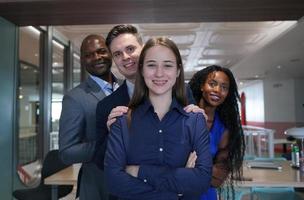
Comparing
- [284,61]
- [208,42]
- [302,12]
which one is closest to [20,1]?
[302,12]

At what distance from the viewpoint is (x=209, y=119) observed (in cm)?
168

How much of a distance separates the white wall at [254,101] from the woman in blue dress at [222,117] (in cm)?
1161

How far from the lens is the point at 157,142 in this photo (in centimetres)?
110

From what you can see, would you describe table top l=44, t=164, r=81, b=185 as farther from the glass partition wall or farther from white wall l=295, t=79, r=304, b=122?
white wall l=295, t=79, r=304, b=122

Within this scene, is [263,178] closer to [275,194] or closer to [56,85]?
[275,194]

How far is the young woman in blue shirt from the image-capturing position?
41.7 inches

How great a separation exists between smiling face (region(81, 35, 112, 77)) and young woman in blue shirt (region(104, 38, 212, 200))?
0.53 metres

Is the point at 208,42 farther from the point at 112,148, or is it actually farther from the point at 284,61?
the point at 112,148

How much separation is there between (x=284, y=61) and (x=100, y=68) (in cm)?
707

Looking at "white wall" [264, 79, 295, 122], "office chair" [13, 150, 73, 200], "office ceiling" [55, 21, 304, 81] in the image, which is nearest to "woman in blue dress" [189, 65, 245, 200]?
"office chair" [13, 150, 73, 200]

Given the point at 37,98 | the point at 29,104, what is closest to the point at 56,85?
the point at 37,98

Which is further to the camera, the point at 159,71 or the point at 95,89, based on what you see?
the point at 95,89

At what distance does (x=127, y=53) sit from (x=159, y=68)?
0.25 m

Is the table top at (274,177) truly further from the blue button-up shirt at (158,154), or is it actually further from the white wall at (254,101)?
the white wall at (254,101)
